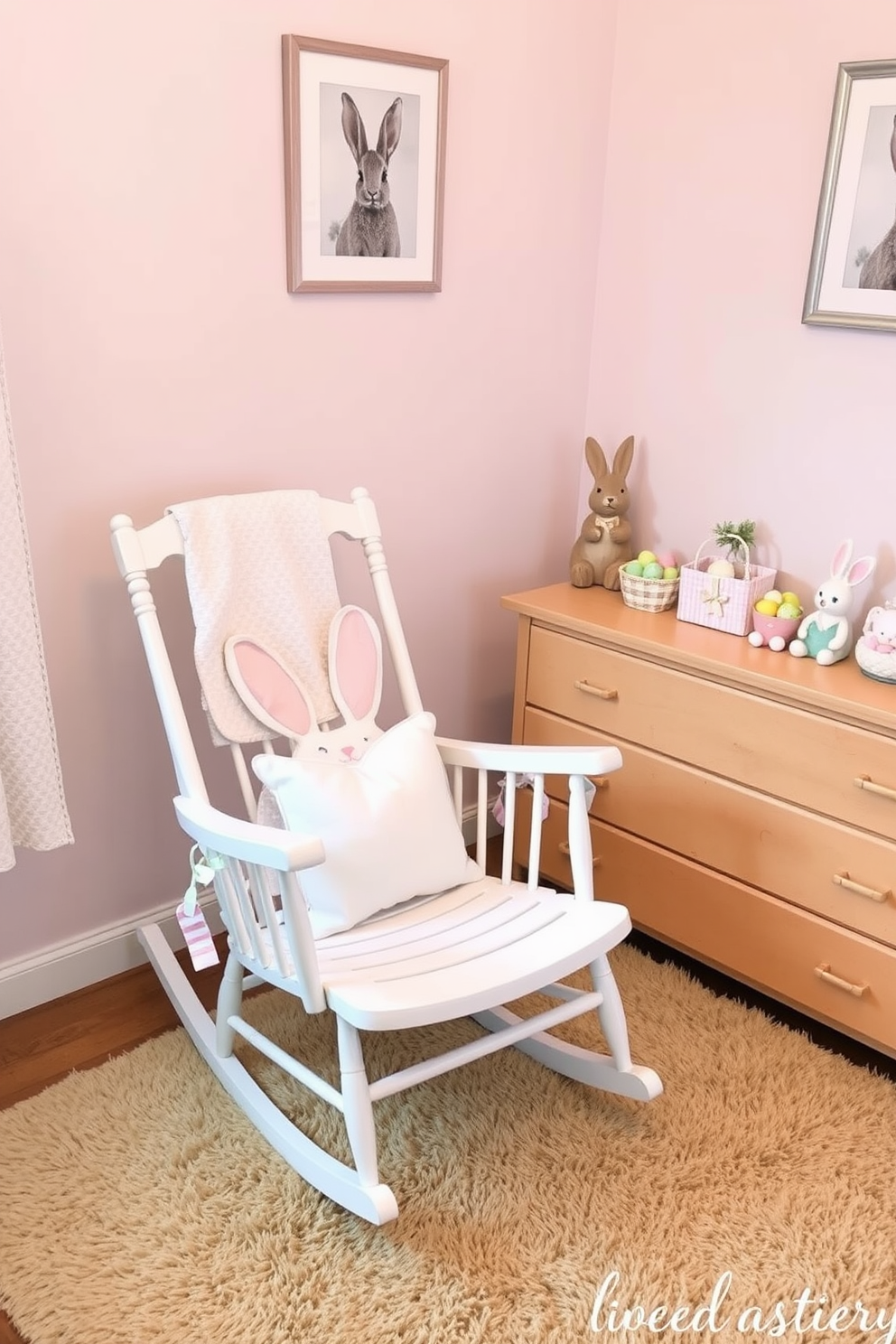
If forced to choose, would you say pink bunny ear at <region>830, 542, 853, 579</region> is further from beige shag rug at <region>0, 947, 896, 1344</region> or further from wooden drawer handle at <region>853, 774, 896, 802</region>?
beige shag rug at <region>0, 947, 896, 1344</region>

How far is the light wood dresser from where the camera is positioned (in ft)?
6.48

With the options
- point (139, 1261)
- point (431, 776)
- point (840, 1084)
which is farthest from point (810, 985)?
point (139, 1261)

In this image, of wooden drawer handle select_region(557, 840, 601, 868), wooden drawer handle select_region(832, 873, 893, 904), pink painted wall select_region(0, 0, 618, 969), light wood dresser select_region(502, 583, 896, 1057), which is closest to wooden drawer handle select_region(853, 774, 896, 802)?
light wood dresser select_region(502, 583, 896, 1057)

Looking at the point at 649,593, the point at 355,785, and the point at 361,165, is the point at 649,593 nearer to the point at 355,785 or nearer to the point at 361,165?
the point at 355,785

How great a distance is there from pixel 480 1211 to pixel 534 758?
0.72 meters

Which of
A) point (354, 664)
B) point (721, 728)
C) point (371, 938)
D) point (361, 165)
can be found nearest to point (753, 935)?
point (721, 728)

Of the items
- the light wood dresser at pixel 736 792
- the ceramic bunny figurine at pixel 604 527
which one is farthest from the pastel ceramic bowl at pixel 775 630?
the ceramic bunny figurine at pixel 604 527

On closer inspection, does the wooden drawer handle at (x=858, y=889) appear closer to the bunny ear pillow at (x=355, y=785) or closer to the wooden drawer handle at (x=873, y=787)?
the wooden drawer handle at (x=873, y=787)

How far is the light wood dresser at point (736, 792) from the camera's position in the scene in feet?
6.48

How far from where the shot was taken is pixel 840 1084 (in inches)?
79.4

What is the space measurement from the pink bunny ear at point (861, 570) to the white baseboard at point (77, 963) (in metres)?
1.45

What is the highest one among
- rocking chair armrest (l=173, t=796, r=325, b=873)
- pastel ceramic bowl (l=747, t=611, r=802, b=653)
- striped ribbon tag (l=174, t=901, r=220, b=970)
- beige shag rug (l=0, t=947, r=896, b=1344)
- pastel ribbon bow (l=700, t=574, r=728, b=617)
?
pastel ribbon bow (l=700, t=574, r=728, b=617)

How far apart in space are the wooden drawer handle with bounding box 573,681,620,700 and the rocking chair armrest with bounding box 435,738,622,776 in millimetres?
370

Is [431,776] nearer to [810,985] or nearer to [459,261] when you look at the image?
[810,985]
